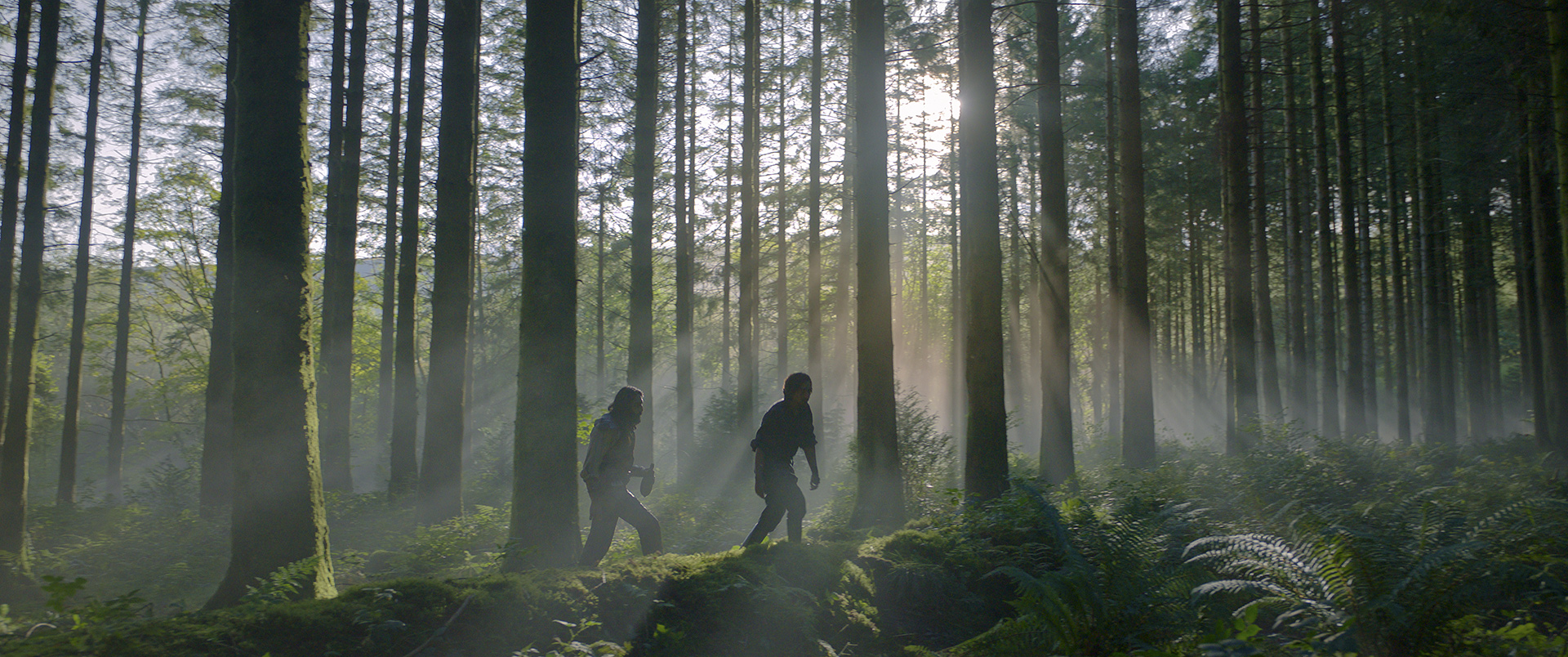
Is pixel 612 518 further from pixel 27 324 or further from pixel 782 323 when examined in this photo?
pixel 782 323

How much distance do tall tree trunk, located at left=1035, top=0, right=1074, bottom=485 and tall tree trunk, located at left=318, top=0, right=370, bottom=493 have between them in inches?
525

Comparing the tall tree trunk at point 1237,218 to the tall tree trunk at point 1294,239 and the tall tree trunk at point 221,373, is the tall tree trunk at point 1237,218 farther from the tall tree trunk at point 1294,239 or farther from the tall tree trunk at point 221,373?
the tall tree trunk at point 221,373

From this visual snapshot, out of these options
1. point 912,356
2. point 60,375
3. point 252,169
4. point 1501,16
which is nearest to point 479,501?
point 252,169

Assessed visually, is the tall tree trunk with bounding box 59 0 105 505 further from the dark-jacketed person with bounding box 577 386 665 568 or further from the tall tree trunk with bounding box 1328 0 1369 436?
the tall tree trunk with bounding box 1328 0 1369 436

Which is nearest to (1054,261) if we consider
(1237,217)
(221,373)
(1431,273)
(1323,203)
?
(1237,217)

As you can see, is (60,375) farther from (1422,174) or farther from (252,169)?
(1422,174)

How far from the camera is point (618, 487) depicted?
6.79 meters

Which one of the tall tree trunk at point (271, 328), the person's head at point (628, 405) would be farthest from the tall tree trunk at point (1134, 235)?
the tall tree trunk at point (271, 328)

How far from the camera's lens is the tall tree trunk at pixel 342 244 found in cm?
1470

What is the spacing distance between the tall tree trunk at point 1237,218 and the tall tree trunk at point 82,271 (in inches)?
931

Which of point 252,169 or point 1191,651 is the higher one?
point 252,169

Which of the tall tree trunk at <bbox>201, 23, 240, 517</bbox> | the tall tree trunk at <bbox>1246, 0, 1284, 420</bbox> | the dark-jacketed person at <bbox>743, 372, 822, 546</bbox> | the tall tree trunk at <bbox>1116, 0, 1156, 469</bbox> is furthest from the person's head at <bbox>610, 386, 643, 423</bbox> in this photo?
the tall tree trunk at <bbox>1246, 0, 1284, 420</bbox>

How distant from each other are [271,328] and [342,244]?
11.1m

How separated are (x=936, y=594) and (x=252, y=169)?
6.02 metres
